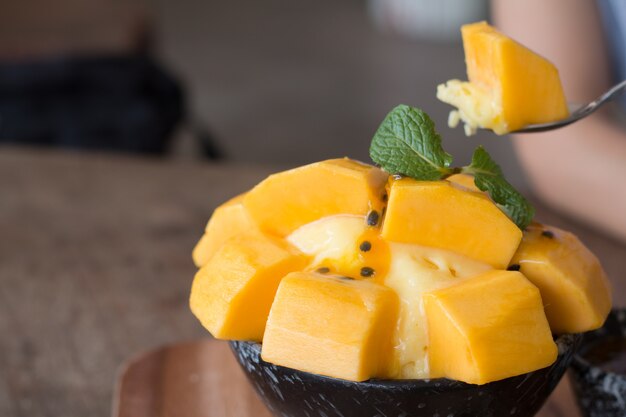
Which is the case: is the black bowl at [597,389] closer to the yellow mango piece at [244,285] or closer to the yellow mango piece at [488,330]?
the yellow mango piece at [488,330]

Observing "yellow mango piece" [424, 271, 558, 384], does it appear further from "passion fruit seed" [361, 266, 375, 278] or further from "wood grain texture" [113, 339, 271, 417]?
"wood grain texture" [113, 339, 271, 417]

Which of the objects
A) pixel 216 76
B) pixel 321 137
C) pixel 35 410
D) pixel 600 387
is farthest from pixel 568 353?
pixel 216 76

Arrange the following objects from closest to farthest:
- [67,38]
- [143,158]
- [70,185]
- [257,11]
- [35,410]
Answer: [35,410]
[70,185]
[143,158]
[67,38]
[257,11]

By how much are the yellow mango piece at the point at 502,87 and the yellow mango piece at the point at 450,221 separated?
0.09 meters

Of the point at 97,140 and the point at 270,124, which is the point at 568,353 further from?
the point at 270,124

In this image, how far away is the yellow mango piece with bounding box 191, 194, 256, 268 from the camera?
0.66 meters

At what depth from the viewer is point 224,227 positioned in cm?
67

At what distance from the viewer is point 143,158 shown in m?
1.44

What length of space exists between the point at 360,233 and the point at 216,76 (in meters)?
3.90

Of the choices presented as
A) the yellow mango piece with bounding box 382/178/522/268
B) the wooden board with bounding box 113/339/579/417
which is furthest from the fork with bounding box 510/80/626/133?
the wooden board with bounding box 113/339/579/417

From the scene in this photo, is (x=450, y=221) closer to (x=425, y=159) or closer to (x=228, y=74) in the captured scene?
(x=425, y=159)

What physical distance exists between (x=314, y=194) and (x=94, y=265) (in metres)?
0.56

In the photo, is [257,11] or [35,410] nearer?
[35,410]

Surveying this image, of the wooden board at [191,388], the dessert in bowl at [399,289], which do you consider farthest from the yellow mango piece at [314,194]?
the wooden board at [191,388]
